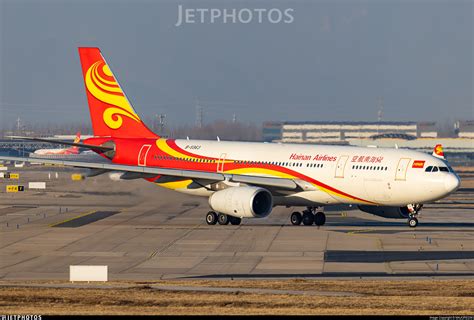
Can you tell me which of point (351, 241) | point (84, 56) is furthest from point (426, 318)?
point (84, 56)

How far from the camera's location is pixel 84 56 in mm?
70188

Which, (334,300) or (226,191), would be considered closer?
(334,300)

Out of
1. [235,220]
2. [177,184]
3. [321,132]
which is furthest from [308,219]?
[321,132]

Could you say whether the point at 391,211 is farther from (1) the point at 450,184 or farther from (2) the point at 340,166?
(1) the point at 450,184

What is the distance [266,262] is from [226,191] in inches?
597

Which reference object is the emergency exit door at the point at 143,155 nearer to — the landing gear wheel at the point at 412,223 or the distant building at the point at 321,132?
the landing gear wheel at the point at 412,223

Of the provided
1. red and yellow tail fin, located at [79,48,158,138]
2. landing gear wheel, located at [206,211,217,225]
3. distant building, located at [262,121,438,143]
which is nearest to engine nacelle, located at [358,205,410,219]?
landing gear wheel, located at [206,211,217,225]

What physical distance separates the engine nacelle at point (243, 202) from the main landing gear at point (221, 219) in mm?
1698

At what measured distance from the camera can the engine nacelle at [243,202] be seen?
185 ft

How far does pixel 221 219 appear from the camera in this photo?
59.8m

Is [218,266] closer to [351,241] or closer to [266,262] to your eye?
[266,262]

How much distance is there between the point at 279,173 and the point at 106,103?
15.5 meters

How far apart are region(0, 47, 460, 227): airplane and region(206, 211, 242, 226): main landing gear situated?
0.06 m

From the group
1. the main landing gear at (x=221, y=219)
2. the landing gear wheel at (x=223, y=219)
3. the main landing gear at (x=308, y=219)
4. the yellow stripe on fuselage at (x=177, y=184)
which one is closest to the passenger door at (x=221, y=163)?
the yellow stripe on fuselage at (x=177, y=184)
